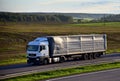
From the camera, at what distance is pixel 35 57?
40.6 metres

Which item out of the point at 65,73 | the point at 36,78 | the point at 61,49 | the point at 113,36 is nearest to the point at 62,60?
the point at 61,49

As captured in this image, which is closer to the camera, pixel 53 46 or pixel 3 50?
pixel 53 46

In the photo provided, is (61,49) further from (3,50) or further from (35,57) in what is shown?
(3,50)

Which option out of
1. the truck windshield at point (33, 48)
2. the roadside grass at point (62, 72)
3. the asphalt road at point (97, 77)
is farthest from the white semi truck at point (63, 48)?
the asphalt road at point (97, 77)

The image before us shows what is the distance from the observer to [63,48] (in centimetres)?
4316

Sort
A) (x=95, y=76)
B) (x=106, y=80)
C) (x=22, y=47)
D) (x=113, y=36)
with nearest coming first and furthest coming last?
(x=106, y=80) < (x=95, y=76) < (x=22, y=47) < (x=113, y=36)

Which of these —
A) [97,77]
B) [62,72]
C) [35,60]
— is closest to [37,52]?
[35,60]

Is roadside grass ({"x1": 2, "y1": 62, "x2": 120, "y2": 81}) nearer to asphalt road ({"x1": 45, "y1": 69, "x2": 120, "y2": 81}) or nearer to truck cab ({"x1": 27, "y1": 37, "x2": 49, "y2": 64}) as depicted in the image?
asphalt road ({"x1": 45, "y1": 69, "x2": 120, "y2": 81})

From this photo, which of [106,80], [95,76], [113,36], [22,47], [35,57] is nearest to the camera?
[106,80]

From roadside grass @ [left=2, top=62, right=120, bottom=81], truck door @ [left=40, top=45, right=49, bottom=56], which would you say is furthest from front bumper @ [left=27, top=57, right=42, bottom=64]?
roadside grass @ [left=2, top=62, right=120, bottom=81]

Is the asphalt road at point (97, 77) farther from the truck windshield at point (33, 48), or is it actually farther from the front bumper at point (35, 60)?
the truck windshield at point (33, 48)

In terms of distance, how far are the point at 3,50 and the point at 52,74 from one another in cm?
3526

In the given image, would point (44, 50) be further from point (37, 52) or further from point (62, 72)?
point (62, 72)

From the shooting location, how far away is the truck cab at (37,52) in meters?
40.7
